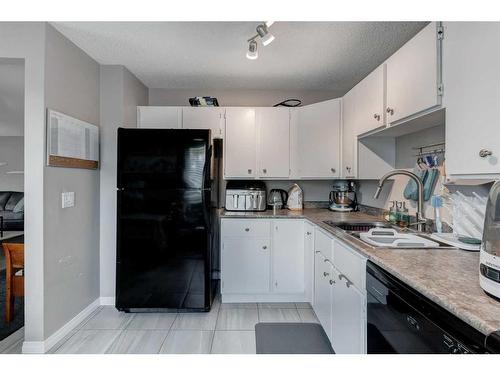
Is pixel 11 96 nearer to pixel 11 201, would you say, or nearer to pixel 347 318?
pixel 11 201

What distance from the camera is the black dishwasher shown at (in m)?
0.73

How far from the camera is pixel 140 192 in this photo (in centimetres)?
235

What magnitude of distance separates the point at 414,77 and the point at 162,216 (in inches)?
82.1

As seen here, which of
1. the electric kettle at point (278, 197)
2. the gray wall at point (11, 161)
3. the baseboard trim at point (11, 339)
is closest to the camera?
the baseboard trim at point (11, 339)

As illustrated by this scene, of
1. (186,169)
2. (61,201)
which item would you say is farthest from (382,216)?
(61,201)

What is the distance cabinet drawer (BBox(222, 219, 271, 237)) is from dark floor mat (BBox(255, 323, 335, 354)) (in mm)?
1290

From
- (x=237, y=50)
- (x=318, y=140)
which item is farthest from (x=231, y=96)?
(x=318, y=140)

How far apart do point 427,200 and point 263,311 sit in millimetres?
1662

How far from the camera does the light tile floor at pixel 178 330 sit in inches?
75.7

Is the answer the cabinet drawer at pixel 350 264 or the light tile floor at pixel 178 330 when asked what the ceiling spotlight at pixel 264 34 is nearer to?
the cabinet drawer at pixel 350 264

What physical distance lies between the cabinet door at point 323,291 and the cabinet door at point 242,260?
1.76 ft

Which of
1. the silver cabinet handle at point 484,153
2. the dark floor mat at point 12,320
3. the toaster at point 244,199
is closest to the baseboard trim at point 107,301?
the dark floor mat at point 12,320

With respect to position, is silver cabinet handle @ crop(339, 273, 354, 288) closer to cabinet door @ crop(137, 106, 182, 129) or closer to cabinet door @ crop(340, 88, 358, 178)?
cabinet door @ crop(340, 88, 358, 178)

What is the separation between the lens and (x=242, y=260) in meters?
2.60
